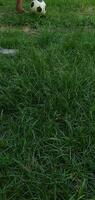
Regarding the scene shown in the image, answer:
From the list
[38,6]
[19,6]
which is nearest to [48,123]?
[38,6]

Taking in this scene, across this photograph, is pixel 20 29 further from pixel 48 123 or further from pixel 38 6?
pixel 48 123

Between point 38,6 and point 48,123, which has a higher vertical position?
point 38,6

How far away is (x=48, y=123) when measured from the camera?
13.0 feet

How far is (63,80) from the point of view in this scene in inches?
172

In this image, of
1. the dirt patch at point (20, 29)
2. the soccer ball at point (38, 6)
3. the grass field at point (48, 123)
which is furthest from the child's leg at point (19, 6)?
the grass field at point (48, 123)

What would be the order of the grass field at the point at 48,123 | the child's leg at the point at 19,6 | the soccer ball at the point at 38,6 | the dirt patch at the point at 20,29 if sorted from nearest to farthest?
the grass field at the point at 48,123 < the dirt patch at the point at 20,29 < the soccer ball at the point at 38,6 < the child's leg at the point at 19,6

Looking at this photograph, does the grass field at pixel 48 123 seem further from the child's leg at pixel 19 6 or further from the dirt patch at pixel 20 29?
the child's leg at pixel 19 6

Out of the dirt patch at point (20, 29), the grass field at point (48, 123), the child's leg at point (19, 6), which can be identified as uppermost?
the child's leg at point (19, 6)

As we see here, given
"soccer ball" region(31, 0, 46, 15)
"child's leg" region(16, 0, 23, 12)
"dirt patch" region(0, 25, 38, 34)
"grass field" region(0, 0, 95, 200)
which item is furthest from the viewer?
"child's leg" region(16, 0, 23, 12)

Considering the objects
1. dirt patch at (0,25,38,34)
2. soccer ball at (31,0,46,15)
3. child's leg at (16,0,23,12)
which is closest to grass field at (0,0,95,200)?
dirt patch at (0,25,38,34)

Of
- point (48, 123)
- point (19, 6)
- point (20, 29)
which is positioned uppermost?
point (19, 6)

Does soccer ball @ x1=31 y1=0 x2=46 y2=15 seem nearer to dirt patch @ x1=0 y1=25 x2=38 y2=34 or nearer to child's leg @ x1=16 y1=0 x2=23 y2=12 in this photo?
child's leg @ x1=16 y1=0 x2=23 y2=12

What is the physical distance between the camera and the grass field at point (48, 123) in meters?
3.36

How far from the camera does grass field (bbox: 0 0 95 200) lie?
132 inches
